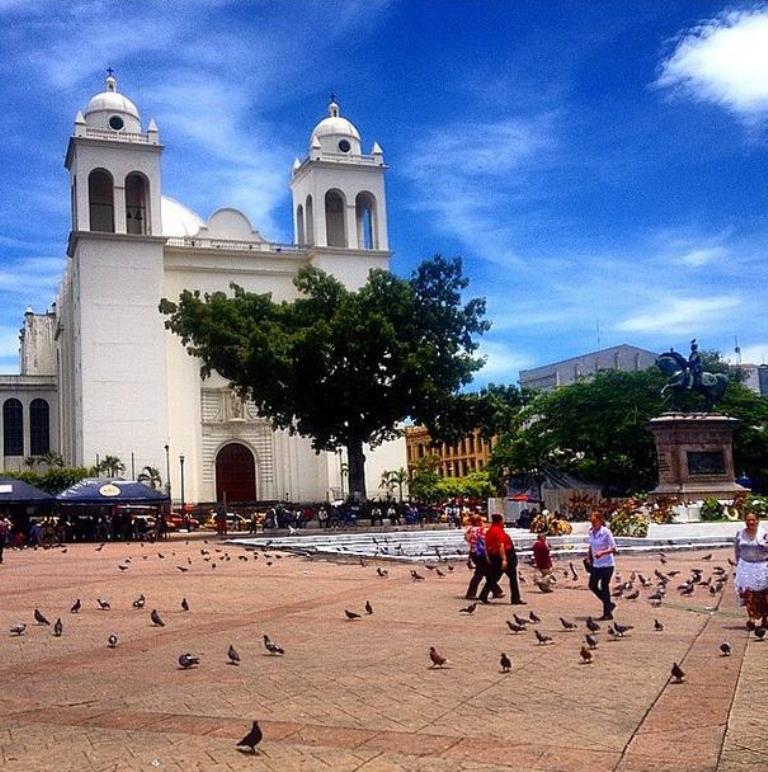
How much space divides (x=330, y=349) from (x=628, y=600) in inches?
899

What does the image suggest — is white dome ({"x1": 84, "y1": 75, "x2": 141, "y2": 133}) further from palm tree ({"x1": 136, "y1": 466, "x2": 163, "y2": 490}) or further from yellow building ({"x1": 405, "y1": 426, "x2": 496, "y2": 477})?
yellow building ({"x1": 405, "y1": 426, "x2": 496, "y2": 477})

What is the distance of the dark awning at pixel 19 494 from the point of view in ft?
99.5

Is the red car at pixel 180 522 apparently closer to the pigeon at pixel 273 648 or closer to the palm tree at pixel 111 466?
the palm tree at pixel 111 466

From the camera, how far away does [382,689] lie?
23.7ft

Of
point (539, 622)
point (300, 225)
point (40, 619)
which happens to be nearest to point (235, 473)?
point (300, 225)

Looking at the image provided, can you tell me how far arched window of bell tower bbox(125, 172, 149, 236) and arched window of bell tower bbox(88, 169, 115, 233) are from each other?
3.05 feet

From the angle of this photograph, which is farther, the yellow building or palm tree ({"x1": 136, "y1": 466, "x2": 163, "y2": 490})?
the yellow building

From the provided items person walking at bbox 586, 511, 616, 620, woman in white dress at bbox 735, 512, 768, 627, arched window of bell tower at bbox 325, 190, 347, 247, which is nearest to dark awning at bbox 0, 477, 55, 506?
person walking at bbox 586, 511, 616, 620

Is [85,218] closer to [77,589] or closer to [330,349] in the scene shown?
[330,349]

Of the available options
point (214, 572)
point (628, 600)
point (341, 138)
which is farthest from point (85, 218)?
point (628, 600)

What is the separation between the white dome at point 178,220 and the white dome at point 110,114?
647 centimetres

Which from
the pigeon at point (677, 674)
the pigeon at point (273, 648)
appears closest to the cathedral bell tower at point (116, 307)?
the pigeon at point (273, 648)

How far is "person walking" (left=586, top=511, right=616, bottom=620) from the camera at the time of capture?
10.9 m

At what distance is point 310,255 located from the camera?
187ft
